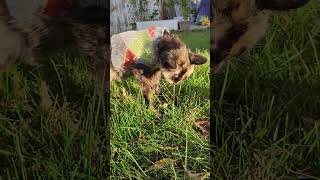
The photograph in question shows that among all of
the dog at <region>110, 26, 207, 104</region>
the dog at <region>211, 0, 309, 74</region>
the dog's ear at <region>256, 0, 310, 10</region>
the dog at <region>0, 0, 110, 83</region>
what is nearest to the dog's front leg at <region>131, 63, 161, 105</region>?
the dog at <region>110, 26, 207, 104</region>

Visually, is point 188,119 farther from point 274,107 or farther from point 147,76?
point 274,107

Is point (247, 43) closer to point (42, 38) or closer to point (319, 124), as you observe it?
point (319, 124)

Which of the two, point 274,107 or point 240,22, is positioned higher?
point 240,22

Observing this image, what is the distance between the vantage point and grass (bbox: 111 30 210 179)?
2.20 m

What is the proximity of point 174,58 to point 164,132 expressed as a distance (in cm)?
39

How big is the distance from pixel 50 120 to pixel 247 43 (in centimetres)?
104

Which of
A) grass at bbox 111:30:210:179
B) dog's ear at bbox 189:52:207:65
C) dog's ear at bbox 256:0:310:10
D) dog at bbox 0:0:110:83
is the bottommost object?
grass at bbox 111:30:210:179

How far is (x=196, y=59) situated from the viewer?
2223mm

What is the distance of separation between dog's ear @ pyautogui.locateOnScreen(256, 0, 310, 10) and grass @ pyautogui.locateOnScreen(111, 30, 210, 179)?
316 millimetres

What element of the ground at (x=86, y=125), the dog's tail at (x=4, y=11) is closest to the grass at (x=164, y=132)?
the ground at (x=86, y=125)

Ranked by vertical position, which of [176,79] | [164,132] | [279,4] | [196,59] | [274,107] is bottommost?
[164,132]

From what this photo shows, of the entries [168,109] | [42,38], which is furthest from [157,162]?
[42,38]

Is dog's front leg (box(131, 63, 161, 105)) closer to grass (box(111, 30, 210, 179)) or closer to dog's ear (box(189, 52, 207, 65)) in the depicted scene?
grass (box(111, 30, 210, 179))

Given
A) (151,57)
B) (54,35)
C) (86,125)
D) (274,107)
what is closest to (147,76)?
(151,57)
